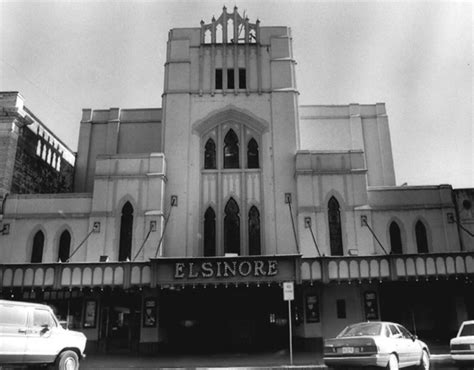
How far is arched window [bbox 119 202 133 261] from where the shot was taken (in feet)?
87.0

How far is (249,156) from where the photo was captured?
2930 centimetres

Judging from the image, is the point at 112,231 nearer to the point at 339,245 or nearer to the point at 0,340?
the point at 339,245

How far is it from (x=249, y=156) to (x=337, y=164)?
5.15m

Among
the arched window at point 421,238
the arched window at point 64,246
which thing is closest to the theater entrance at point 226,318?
the arched window at point 64,246

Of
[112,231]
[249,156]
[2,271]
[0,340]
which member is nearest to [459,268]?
[249,156]

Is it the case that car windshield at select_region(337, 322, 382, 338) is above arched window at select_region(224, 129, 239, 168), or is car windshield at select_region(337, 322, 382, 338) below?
below

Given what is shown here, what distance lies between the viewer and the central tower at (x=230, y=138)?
1082 inches

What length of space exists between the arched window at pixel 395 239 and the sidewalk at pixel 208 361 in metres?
7.93


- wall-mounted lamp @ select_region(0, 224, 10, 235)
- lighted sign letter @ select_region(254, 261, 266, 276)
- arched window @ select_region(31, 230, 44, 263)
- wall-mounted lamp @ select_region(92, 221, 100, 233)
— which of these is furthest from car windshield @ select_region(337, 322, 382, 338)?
wall-mounted lamp @ select_region(0, 224, 10, 235)

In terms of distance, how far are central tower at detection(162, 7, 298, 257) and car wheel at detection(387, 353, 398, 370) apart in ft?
43.2

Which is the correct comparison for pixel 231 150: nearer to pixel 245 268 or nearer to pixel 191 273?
pixel 245 268

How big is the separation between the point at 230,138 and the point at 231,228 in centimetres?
564

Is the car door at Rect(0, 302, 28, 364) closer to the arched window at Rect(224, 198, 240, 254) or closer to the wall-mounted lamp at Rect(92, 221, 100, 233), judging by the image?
the wall-mounted lamp at Rect(92, 221, 100, 233)

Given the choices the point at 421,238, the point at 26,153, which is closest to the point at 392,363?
the point at 421,238
